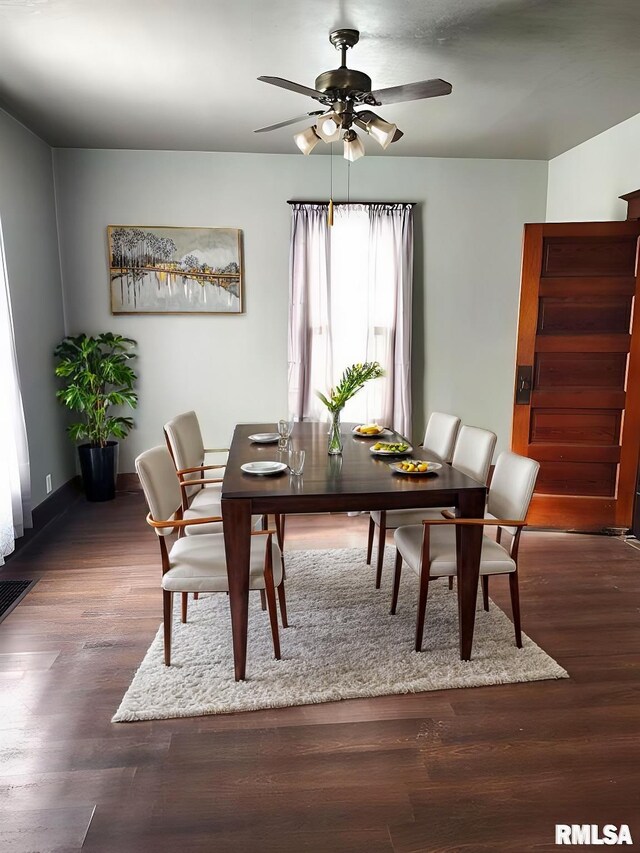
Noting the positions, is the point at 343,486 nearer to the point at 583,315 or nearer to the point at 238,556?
the point at 238,556

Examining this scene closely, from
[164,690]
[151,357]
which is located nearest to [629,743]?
[164,690]

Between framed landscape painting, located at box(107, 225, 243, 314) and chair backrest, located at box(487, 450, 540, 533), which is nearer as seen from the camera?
chair backrest, located at box(487, 450, 540, 533)

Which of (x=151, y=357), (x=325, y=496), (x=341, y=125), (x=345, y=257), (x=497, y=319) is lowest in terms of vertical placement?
(x=325, y=496)

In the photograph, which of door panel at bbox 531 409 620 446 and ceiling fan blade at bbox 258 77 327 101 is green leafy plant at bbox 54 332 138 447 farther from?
door panel at bbox 531 409 620 446

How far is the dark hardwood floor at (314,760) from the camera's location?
5.50 feet

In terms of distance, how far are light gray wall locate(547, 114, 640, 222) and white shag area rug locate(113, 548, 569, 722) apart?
3191 millimetres

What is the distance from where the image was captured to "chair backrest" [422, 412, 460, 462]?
3527 millimetres

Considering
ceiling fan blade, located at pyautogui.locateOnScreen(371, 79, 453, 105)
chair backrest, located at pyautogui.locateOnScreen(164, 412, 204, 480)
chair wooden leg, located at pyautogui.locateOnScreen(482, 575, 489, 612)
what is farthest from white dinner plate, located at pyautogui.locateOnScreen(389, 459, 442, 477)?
ceiling fan blade, located at pyautogui.locateOnScreen(371, 79, 453, 105)

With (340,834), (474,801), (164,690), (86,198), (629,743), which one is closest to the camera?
(340,834)

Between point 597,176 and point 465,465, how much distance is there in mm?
2825

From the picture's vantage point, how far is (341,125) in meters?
2.77

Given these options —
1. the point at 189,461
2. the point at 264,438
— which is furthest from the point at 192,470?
the point at 264,438

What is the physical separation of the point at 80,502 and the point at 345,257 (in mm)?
3076

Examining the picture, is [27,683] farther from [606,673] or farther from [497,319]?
[497,319]
